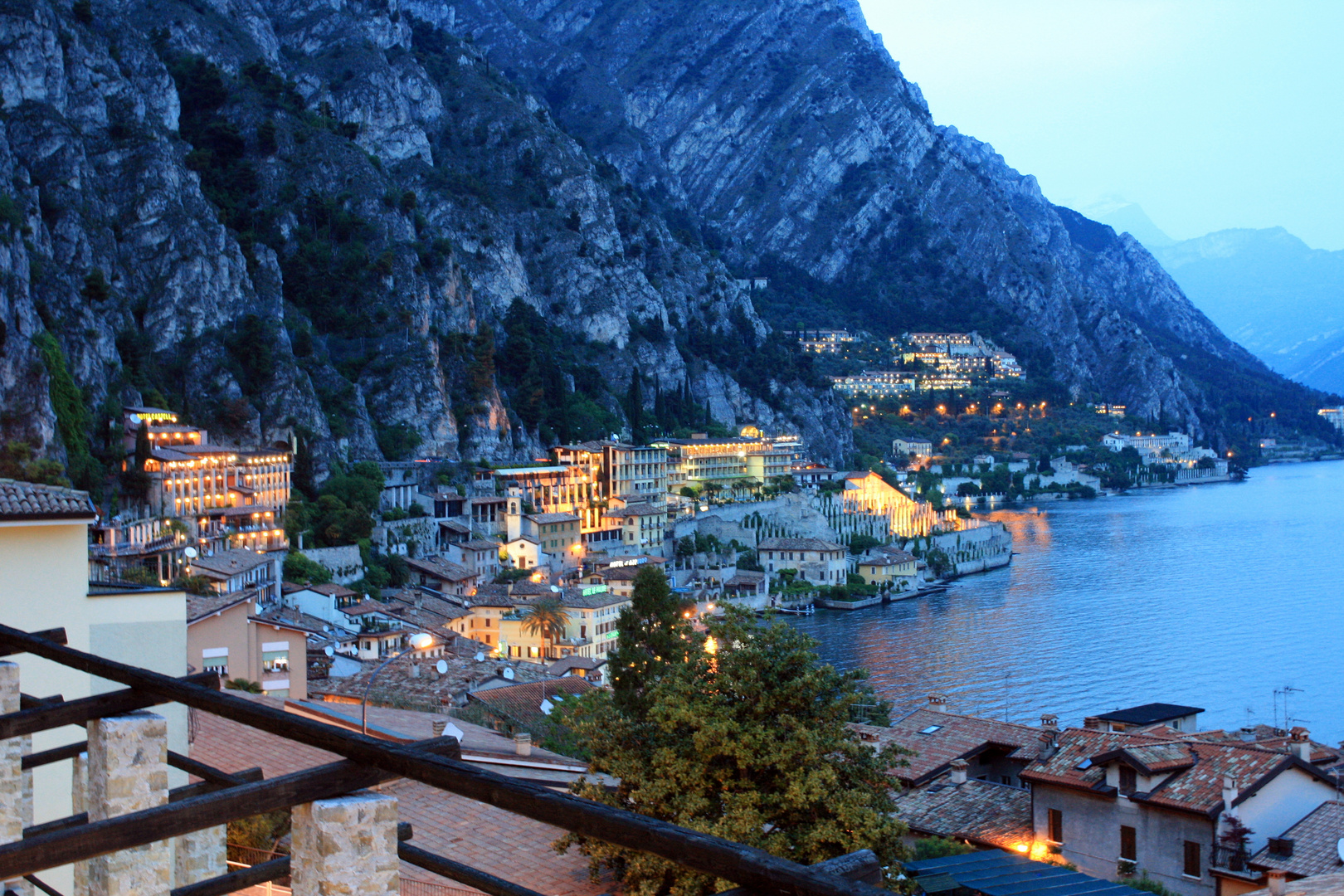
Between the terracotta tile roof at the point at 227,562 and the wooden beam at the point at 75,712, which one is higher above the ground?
the wooden beam at the point at 75,712

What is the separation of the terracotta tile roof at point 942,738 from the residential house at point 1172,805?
2.36 meters

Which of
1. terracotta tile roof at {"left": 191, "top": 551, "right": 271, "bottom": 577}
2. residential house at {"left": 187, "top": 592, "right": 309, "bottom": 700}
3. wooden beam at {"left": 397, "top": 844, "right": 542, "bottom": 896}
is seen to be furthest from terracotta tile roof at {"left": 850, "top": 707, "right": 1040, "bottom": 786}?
terracotta tile roof at {"left": 191, "top": 551, "right": 271, "bottom": 577}

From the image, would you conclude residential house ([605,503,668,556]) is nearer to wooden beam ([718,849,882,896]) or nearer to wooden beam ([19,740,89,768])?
wooden beam ([19,740,89,768])

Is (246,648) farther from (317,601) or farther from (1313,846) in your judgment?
(1313,846)

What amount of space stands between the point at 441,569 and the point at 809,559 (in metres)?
18.2

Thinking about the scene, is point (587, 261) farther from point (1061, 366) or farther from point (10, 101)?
point (1061, 366)

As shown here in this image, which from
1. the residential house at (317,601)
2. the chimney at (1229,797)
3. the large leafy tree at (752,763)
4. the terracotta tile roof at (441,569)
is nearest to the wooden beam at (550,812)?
the large leafy tree at (752,763)

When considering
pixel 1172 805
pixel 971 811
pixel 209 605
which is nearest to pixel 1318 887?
pixel 1172 805

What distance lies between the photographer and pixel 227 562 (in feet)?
102

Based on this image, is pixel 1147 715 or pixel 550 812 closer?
pixel 550 812

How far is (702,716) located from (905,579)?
43.5 m

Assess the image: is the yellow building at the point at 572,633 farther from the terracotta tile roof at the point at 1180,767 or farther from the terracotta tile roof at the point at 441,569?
the terracotta tile roof at the point at 1180,767

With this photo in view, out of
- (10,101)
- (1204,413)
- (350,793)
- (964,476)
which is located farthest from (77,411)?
(1204,413)

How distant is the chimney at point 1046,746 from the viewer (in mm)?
14262
